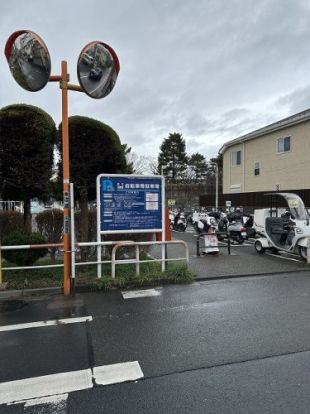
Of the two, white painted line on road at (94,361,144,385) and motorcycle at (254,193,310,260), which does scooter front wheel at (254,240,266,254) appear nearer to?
motorcycle at (254,193,310,260)

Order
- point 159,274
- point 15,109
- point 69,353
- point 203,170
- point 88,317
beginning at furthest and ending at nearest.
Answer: point 203,170
point 15,109
point 159,274
point 88,317
point 69,353

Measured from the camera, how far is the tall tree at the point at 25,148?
7.11 meters

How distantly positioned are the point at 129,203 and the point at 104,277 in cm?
158

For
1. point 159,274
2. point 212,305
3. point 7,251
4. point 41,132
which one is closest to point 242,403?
point 212,305

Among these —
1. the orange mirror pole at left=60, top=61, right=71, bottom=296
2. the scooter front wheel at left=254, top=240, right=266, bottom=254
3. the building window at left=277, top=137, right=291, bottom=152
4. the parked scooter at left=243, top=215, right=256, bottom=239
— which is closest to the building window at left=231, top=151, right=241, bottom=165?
the building window at left=277, top=137, right=291, bottom=152

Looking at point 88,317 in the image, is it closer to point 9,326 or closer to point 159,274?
point 9,326

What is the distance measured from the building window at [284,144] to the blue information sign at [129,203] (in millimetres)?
16579

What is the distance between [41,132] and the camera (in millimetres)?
7238

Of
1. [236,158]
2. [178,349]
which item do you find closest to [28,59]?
[178,349]

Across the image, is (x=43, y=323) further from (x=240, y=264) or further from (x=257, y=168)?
(x=257, y=168)

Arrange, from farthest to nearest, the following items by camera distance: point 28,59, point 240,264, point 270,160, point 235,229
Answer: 1. point 270,160
2. point 235,229
3. point 240,264
4. point 28,59

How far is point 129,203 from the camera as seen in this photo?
6664 millimetres

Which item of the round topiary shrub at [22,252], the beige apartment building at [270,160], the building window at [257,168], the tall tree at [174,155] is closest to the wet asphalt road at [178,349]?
the round topiary shrub at [22,252]

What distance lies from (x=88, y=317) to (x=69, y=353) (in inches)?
44.5
